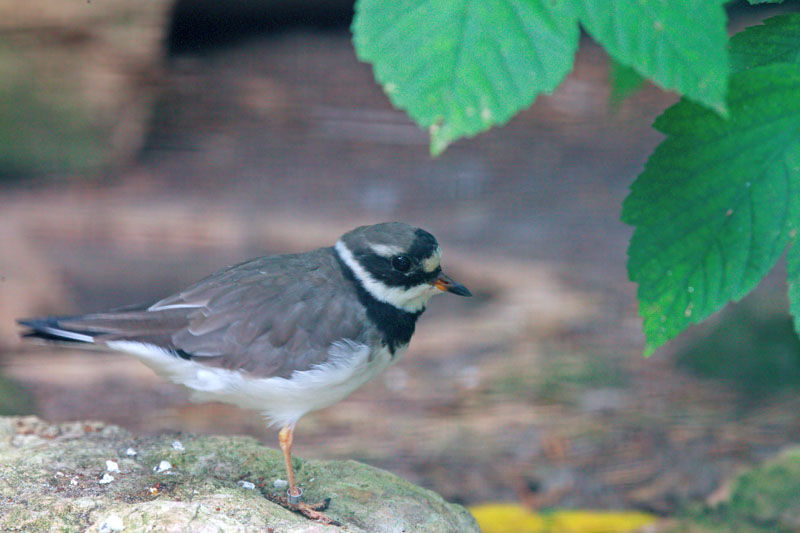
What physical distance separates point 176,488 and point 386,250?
118 centimetres

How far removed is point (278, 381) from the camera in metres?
3.46

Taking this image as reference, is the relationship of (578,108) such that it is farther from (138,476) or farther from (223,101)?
(138,476)

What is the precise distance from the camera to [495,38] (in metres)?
1.91

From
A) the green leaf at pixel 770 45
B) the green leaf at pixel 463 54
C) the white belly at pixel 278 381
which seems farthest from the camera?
the white belly at pixel 278 381

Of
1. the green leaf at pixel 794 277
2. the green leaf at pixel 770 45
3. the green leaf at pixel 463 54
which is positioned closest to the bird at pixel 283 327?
the green leaf at pixel 770 45

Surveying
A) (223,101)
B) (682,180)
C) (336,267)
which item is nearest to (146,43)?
(223,101)

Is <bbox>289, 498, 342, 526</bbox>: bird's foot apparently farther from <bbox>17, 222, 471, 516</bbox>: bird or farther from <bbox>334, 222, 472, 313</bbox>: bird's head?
<bbox>334, 222, 472, 313</bbox>: bird's head

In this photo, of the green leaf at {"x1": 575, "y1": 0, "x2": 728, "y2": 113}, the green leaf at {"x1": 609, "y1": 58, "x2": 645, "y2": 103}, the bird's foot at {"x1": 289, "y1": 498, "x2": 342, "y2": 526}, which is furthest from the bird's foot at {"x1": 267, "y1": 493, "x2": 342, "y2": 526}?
the green leaf at {"x1": 575, "y1": 0, "x2": 728, "y2": 113}

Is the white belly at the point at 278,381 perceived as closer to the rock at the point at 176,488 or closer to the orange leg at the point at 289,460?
the orange leg at the point at 289,460

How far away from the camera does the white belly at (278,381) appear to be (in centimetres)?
345

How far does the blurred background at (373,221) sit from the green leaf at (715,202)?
314cm

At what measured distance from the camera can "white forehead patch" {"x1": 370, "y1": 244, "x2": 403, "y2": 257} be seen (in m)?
3.62

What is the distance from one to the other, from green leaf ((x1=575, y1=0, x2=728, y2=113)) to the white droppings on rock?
6.56 ft

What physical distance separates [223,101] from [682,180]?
25.8ft
